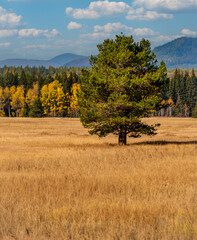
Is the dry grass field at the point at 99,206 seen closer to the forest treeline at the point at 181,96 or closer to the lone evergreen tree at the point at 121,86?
the lone evergreen tree at the point at 121,86

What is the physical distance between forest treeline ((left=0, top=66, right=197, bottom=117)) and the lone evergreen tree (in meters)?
38.5

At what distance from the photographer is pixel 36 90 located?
4557 inches

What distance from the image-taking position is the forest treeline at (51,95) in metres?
92.2

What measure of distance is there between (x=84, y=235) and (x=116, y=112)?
56.6 feet

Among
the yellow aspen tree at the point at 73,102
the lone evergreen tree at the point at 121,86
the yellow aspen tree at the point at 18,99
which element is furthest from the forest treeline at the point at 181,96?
the lone evergreen tree at the point at 121,86

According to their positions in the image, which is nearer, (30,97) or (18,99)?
(30,97)

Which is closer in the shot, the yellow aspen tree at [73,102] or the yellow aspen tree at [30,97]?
the yellow aspen tree at [73,102]

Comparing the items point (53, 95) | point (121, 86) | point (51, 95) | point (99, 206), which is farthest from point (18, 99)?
point (99, 206)

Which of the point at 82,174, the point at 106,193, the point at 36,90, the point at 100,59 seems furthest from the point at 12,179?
the point at 36,90

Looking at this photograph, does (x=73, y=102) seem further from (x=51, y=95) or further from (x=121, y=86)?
(x=121, y=86)

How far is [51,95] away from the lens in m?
91.8

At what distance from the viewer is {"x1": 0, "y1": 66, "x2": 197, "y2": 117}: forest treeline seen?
92.2m

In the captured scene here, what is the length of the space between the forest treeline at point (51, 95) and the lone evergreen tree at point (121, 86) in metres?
→ 38.5

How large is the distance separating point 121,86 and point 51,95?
7126 cm
